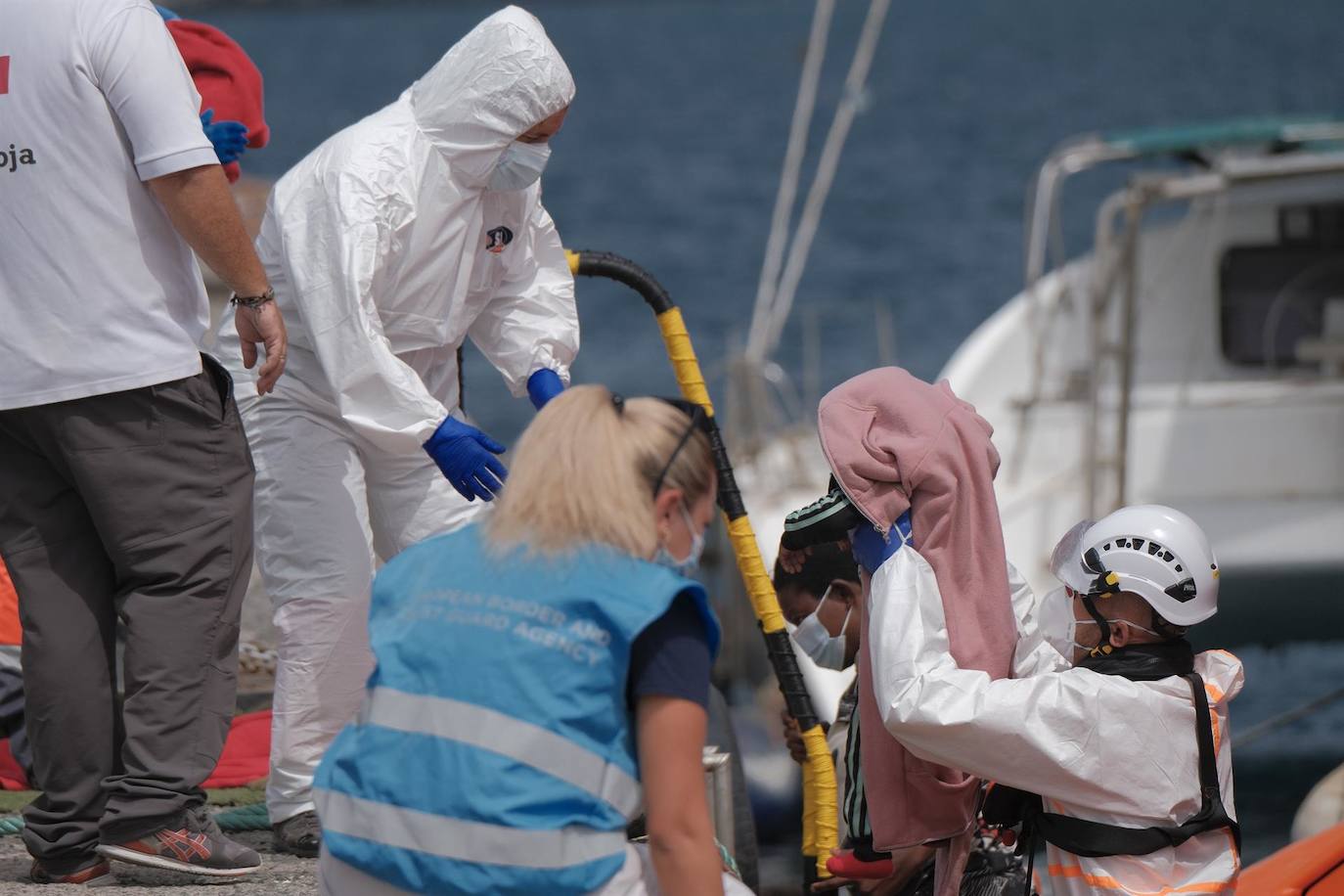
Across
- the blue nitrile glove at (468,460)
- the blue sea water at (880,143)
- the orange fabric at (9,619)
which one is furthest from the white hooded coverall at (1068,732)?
the blue sea water at (880,143)

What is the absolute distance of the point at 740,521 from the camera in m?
3.52

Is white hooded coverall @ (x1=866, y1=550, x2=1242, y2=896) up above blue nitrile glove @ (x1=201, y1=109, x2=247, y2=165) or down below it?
below

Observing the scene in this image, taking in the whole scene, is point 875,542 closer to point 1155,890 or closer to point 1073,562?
point 1073,562

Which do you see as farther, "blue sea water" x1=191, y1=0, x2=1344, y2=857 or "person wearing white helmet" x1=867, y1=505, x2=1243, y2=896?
"blue sea water" x1=191, y1=0, x2=1344, y2=857

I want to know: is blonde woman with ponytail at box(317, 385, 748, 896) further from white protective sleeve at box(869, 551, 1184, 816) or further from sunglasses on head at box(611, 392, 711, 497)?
white protective sleeve at box(869, 551, 1184, 816)

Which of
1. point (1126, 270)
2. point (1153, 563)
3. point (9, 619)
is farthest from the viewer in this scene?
point (1126, 270)

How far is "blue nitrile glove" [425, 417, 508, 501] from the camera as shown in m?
3.13

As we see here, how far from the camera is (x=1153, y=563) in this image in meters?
2.87

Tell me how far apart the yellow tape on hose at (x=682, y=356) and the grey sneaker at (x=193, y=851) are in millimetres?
1240

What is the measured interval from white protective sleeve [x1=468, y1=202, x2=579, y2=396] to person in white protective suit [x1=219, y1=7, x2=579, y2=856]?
0.12 m

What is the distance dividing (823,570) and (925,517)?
1.76 ft

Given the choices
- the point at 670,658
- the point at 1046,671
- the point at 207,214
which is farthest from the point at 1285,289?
the point at 670,658

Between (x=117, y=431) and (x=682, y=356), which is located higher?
(x=117, y=431)

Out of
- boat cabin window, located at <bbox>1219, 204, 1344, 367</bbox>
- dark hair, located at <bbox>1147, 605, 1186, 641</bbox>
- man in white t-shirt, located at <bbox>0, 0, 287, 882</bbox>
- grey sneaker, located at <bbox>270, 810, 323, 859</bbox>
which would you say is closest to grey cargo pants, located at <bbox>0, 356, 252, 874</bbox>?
man in white t-shirt, located at <bbox>0, 0, 287, 882</bbox>
